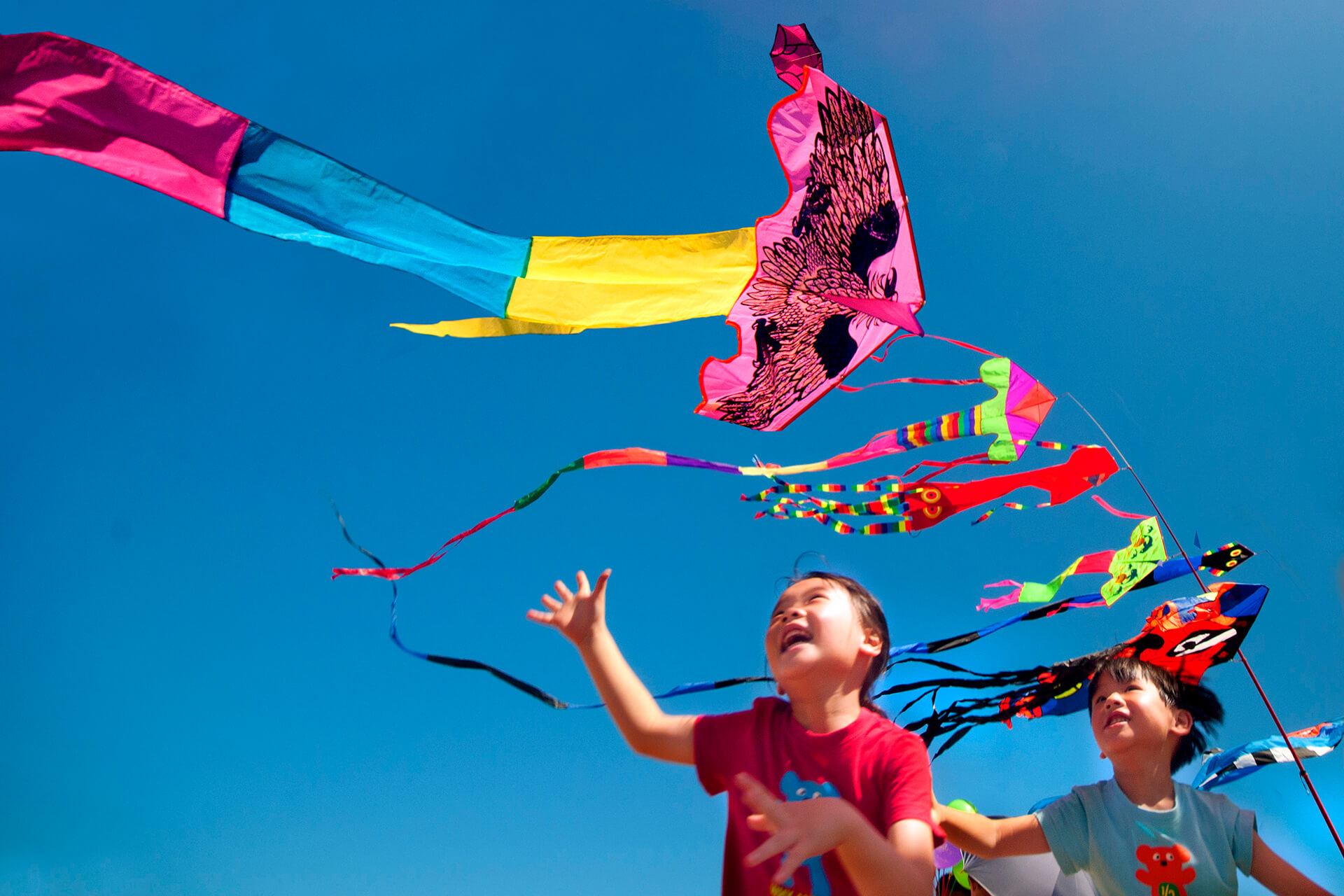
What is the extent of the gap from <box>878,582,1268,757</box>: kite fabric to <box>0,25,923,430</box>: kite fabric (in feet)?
5.61

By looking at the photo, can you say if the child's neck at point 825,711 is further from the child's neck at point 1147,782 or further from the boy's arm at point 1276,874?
the boy's arm at point 1276,874

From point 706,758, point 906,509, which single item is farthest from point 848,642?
point 906,509

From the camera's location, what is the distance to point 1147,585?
156 inches

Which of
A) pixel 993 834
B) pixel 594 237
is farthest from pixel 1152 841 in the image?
pixel 594 237

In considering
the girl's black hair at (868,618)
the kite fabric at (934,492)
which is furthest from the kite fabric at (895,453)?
the girl's black hair at (868,618)

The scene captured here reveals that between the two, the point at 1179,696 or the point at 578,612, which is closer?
the point at 578,612

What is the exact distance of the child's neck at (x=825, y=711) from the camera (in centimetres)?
197

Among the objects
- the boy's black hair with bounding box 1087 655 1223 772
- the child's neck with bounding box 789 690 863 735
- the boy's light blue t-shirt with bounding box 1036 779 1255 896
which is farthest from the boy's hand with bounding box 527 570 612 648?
the boy's black hair with bounding box 1087 655 1223 772

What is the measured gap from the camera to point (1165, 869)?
8.46 ft

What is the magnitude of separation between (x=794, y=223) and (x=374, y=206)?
Answer: 1947mm

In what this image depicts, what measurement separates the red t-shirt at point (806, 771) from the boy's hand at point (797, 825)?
1.23 feet

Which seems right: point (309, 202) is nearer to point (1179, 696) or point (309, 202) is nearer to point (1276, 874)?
point (1179, 696)

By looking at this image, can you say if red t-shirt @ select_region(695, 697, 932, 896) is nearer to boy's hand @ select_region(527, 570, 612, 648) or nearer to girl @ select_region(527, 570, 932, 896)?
girl @ select_region(527, 570, 932, 896)

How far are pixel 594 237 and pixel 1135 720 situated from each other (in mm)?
2965
